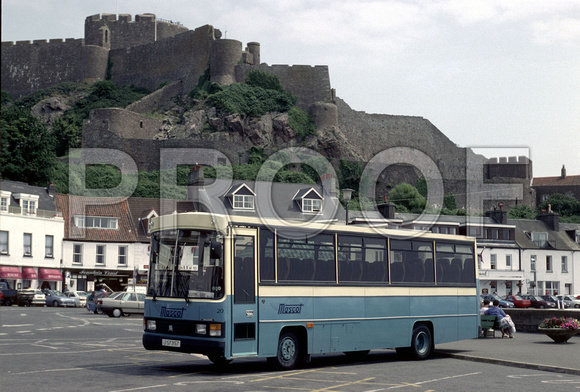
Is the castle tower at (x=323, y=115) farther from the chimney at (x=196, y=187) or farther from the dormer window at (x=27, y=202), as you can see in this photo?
the dormer window at (x=27, y=202)

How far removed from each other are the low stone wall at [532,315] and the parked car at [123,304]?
16.4 m

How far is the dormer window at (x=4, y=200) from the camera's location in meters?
47.0

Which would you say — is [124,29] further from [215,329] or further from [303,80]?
[215,329]

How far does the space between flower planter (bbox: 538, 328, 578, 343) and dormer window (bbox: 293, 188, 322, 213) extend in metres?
33.5

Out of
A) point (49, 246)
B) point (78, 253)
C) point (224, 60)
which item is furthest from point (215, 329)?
point (224, 60)

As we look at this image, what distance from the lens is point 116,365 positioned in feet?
46.9

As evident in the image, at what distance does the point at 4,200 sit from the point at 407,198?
46.8m

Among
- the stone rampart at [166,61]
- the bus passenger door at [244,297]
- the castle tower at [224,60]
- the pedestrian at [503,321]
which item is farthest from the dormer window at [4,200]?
the stone rampart at [166,61]

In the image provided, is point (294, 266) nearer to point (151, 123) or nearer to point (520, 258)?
point (520, 258)

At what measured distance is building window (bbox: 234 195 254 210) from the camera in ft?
168

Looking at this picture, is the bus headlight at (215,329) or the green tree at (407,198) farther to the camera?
the green tree at (407,198)

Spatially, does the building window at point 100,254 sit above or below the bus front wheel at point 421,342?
above

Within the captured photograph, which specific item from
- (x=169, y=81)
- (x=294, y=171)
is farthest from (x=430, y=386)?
(x=169, y=81)

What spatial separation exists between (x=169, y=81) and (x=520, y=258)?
5593cm
